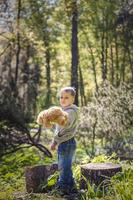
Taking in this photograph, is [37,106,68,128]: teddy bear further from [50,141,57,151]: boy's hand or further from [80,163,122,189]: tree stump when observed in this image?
[80,163,122,189]: tree stump

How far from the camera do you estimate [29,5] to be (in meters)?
33.5

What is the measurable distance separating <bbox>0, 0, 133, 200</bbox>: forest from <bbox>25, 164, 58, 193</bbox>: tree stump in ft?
0.79

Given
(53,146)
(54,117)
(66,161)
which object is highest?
(54,117)

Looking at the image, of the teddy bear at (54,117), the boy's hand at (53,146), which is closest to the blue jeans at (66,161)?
the boy's hand at (53,146)

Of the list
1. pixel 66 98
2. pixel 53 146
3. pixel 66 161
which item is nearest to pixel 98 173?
pixel 66 161

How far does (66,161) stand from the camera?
8070 millimetres

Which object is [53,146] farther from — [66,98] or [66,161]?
[66,98]

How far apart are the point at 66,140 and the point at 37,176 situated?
1276mm

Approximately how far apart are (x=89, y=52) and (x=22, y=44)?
8.55m

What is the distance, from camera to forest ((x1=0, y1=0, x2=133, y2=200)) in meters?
11.2

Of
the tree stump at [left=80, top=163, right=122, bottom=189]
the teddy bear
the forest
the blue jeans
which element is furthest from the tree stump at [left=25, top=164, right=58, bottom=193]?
the teddy bear

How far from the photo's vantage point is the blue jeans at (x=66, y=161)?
26.3 ft

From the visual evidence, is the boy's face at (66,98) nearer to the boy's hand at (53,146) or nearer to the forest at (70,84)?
the boy's hand at (53,146)

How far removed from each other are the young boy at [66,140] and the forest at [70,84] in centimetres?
34
